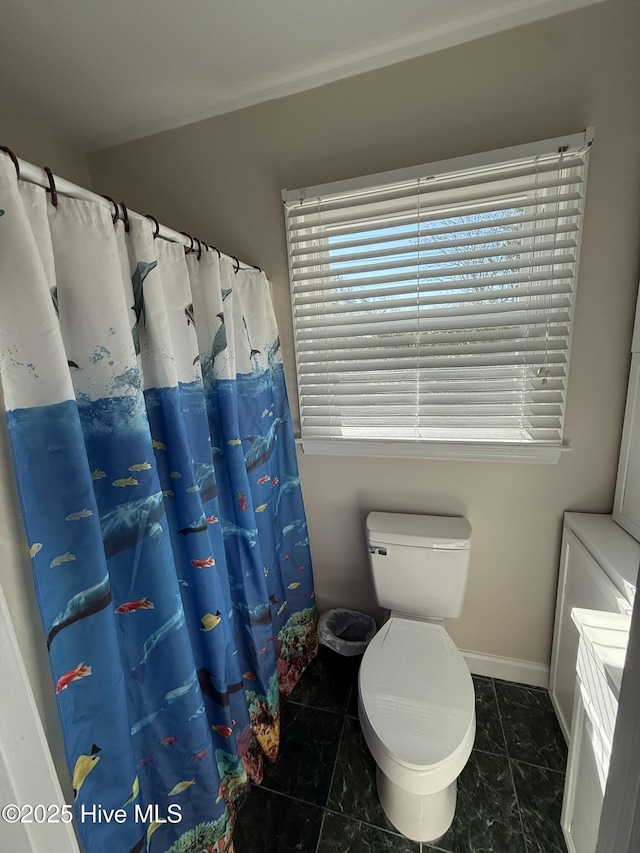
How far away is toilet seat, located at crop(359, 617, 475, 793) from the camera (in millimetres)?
951

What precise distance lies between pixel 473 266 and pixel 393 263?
0.94ft

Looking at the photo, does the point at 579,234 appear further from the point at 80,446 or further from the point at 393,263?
the point at 80,446

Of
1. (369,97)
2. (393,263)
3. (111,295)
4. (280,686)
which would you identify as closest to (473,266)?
(393,263)

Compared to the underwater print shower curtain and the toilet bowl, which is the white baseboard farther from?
the underwater print shower curtain

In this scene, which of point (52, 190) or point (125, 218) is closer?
point (52, 190)

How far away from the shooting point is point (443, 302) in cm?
132

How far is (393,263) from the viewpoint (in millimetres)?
1343

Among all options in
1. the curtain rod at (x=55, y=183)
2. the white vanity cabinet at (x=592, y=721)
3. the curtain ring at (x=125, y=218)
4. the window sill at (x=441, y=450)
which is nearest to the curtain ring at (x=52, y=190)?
the curtain rod at (x=55, y=183)

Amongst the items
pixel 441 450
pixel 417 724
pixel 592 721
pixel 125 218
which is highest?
pixel 125 218

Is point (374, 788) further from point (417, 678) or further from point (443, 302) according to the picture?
point (443, 302)

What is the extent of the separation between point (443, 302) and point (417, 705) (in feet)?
4.44

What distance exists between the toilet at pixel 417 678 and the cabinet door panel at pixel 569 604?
0.37 m

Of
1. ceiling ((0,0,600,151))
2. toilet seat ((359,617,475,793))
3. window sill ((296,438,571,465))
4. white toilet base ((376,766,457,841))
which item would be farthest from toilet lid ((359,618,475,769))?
ceiling ((0,0,600,151))

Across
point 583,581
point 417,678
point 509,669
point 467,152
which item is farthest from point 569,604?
point 467,152
